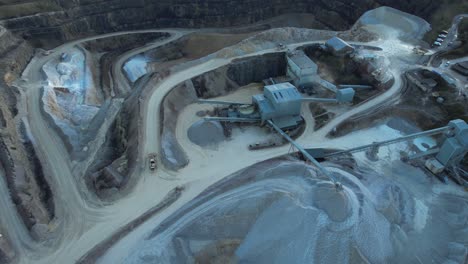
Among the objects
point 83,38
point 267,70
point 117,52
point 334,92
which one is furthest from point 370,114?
point 83,38

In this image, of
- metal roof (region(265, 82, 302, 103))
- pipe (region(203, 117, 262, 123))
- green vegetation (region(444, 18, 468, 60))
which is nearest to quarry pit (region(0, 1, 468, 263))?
metal roof (region(265, 82, 302, 103))

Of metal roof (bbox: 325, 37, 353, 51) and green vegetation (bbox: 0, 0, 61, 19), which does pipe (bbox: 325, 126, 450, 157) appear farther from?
green vegetation (bbox: 0, 0, 61, 19)

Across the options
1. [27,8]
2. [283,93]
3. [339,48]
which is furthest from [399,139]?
[27,8]

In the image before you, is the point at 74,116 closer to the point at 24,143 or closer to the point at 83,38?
the point at 24,143

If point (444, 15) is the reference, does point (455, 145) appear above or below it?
below

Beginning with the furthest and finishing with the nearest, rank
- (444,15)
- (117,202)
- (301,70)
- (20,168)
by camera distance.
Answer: (444,15) → (301,70) → (20,168) → (117,202)

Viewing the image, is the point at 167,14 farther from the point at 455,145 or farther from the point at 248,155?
the point at 455,145

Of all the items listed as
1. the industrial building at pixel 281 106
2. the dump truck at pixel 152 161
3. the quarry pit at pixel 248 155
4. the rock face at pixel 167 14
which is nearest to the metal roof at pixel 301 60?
the quarry pit at pixel 248 155

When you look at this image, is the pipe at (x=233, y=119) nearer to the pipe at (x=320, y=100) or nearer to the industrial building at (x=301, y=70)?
the pipe at (x=320, y=100)
